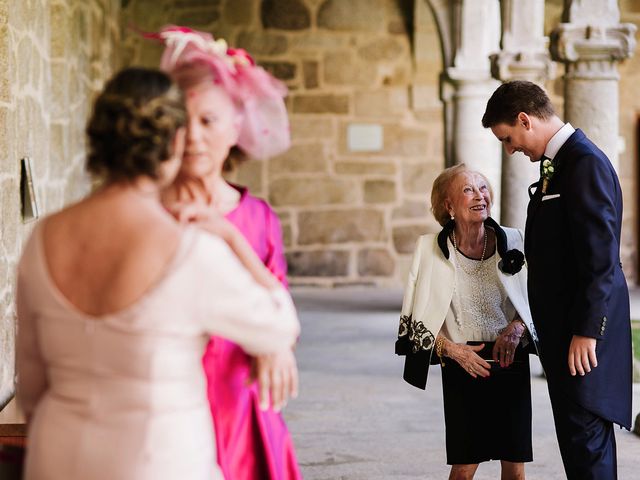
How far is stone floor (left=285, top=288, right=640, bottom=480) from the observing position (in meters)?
3.97

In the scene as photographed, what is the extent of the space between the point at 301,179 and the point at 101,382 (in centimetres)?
910

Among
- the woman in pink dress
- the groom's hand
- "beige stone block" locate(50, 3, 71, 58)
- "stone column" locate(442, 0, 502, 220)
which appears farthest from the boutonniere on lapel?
"stone column" locate(442, 0, 502, 220)

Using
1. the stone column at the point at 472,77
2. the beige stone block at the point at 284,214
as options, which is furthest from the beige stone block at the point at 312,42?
the stone column at the point at 472,77

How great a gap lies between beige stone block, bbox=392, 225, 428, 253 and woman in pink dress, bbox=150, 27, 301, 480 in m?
8.48

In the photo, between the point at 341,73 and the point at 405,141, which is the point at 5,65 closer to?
the point at 341,73

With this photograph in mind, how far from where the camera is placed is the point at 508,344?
10.2ft

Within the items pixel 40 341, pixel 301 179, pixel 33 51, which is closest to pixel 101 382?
pixel 40 341

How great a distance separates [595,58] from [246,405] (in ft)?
11.9

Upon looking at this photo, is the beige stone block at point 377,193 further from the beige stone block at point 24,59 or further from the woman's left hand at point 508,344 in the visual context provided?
the woman's left hand at point 508,344

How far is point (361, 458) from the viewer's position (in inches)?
162

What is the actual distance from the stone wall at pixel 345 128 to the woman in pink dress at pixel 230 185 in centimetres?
838

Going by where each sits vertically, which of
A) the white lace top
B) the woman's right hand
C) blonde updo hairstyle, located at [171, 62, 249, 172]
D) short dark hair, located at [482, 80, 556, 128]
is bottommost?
the woman's right hand

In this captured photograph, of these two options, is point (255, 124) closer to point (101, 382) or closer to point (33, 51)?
point (101, 382)

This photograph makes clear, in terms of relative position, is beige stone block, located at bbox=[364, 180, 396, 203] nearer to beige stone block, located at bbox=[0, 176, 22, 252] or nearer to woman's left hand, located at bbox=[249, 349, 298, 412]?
beige stone block, located at bbox=[0, 176, 22, 252]
